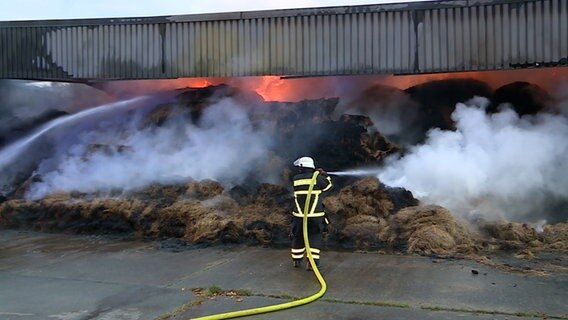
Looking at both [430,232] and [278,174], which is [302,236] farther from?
[278,174]

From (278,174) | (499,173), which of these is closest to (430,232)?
(499,173)

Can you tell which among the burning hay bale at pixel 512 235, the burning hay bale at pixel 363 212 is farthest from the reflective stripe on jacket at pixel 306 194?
the burning hay bale at pixel 512 235

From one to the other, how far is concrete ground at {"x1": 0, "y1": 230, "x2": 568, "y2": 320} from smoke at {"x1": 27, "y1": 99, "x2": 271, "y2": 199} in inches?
129

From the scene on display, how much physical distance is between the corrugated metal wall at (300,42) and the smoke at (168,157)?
150 centimetres

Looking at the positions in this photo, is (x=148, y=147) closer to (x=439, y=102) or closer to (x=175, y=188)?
(x=175, y=188)

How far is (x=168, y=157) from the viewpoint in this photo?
39.0 ft

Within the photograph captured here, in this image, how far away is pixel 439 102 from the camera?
37.9ft

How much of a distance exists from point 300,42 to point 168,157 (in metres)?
4.04

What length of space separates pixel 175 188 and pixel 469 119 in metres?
6.16

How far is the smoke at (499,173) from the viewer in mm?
9148

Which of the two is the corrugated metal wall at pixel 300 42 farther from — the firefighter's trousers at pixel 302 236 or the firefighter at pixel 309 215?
the firefighter's trousers at pixel 302 236

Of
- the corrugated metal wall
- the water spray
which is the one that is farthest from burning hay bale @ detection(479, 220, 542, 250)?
the corrugated metal wall

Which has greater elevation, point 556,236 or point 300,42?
point 300,42

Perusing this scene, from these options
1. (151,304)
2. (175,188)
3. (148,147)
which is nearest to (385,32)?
(175,188)
